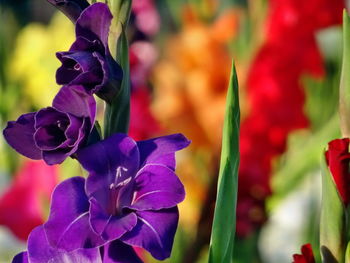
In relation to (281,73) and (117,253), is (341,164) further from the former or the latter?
(281,73)

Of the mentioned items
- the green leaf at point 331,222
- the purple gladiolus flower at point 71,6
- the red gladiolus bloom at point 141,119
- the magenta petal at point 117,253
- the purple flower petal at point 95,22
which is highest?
the red gladiolus bloom at point 141,119

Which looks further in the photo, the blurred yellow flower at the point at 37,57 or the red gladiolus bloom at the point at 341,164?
the blurred yellow flower at the point at 37,57

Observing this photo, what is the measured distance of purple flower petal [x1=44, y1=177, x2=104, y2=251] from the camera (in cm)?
37

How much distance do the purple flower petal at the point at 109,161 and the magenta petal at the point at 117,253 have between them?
2cm

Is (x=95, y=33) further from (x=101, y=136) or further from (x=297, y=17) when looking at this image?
(x=297, y=17)

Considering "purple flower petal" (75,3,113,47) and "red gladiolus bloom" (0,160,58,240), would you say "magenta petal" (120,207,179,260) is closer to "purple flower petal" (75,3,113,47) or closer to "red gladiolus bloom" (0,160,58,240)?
"purple flower petal" (75,3,113,47)

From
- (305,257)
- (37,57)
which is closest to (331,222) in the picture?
(305,257)

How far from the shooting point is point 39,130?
38cm

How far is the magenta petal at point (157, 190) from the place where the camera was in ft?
1.24

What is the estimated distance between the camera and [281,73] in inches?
40.2

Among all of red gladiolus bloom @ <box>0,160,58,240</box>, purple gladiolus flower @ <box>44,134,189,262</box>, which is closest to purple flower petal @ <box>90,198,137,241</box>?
purple gladiolus flower @ <box>44,134,189,262</box>

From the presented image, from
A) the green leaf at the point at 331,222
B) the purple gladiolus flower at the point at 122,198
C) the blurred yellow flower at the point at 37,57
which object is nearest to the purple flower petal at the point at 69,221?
the purple gladiolus flower at the point at 122,198

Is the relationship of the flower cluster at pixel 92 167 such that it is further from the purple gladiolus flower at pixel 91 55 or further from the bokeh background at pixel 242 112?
the bokeh background at pixel 242 112

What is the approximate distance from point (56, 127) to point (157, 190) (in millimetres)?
52
